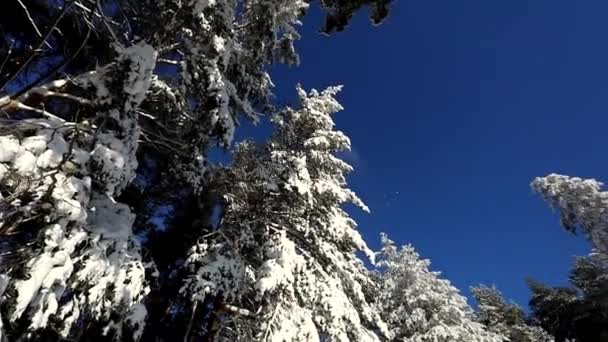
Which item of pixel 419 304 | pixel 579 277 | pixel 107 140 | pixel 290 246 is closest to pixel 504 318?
pixel 579 277

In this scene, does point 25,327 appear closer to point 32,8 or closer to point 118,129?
point 118,129

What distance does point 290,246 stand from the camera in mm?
8742

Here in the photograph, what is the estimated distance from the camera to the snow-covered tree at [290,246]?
26.7 ft

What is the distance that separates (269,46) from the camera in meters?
9.50

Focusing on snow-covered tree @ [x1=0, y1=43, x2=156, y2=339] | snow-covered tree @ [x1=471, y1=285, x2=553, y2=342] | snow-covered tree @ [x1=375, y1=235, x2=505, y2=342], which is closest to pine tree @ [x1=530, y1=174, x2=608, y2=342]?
snow-covered tree @ [x1=471, y1=285, x2=553, y2=342]

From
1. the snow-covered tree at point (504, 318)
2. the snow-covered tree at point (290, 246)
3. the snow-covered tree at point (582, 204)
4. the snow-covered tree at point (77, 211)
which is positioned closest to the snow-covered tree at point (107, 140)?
the snow-covered tree at point (77, 211)

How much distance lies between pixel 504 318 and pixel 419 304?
14029 millimetres

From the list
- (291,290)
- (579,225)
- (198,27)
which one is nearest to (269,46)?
(198,27)

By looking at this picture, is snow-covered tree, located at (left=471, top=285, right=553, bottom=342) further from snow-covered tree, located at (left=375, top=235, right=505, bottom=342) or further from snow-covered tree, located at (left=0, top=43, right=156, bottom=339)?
snow-covered tree, located at (left=0, top=43, right=156, bottom=339)

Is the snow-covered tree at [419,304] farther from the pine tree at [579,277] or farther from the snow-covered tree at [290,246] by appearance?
the pine tree at [579,277]

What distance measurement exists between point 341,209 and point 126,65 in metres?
6.76

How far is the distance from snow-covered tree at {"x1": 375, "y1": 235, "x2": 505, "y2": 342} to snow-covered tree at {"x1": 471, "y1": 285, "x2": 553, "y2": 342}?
873 cm

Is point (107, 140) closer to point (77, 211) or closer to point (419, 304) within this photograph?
point (77, 211)

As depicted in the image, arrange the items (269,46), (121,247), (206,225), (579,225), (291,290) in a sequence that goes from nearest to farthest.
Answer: (121,247), (291,290), (269,46), (206,225), (579,225)
